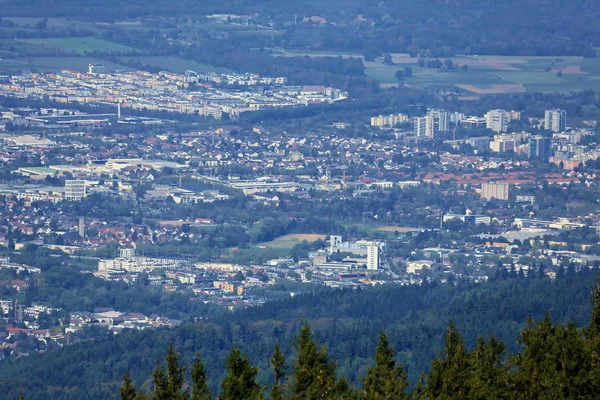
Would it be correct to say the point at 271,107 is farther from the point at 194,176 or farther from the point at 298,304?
the point at 298,304

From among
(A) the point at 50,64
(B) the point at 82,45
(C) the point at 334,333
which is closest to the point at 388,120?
(A) the point at 50,64

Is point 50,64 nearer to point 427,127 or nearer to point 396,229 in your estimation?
point 427,127

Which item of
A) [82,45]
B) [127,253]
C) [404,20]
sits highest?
[404,20]

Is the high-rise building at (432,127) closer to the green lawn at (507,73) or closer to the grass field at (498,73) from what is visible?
the grass field at (498,73)

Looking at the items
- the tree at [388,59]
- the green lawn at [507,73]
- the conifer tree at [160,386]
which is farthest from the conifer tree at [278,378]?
the tree at [388,59]

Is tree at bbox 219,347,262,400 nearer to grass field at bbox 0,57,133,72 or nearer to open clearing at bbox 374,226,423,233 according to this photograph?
open clearing at bbox 374,226,423,233

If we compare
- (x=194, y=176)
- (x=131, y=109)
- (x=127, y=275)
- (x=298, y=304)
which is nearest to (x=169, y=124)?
(x=131, y=109)
